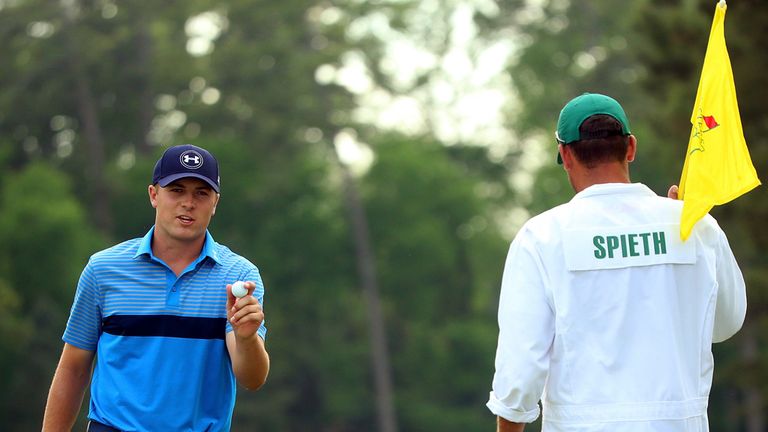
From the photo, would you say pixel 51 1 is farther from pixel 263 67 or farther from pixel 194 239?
pixel 194 239

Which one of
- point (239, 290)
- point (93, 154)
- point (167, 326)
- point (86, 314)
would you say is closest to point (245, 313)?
point (239, 290)

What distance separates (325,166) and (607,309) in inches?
1708

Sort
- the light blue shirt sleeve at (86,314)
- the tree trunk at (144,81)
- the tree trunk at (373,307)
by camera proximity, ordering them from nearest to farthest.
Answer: the light blue shirt sleeve at (86,314)
the tree trunk at (144,81)
the tree trunk at (373,307)

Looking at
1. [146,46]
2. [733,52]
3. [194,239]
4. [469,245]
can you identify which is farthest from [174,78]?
[194,239]

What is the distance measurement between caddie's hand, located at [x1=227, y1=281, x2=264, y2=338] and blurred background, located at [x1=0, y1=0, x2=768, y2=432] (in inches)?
1344

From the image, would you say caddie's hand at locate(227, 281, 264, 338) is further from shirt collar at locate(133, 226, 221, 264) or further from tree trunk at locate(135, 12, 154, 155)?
tree trunk at locate(135, 12, 154, 155)

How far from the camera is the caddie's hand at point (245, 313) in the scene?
4379 millimetres

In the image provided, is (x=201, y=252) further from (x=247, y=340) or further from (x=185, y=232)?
(x=247, y=340)

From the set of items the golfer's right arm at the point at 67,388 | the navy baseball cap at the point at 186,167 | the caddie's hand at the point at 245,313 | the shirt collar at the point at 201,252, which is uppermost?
the navy baseball cap at the point at 186,167

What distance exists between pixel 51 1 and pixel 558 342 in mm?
38102

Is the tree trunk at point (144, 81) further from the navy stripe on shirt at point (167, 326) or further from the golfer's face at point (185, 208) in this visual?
the navy stripe on shirt at point (167, 326)

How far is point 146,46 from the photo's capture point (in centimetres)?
4491

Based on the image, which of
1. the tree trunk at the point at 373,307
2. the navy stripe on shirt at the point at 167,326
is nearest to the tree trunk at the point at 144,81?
the tree trunk at the point at 373,307

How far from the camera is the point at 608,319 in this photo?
431cm
